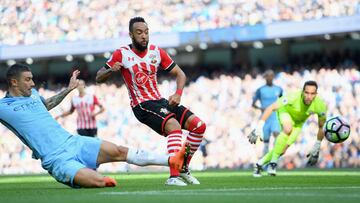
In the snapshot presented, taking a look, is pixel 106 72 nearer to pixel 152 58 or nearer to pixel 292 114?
pixel 152 58

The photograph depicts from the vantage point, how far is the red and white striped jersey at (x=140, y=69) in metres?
10.2

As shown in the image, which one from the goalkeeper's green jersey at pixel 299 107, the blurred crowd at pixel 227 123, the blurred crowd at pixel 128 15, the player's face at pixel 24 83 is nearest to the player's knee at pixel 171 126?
the player's face at pixel 24 83

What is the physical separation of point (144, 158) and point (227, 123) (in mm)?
14821

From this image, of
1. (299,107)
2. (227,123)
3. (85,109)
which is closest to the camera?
(299,107)

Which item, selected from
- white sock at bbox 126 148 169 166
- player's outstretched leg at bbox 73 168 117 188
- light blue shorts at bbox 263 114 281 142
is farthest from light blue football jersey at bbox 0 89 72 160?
light blue shorts at bbox 263 114 281 142

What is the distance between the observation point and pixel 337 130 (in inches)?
509

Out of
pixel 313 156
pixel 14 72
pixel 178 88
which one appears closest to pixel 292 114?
pixel 313 156

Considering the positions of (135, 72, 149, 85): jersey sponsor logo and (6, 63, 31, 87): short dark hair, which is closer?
(6, 63, 31, 87): short dark hair

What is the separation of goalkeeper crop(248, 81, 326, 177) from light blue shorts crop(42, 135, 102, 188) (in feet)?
15.5

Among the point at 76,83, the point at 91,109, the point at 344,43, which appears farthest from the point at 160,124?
the point at 344,43

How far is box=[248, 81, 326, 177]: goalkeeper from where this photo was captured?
43.8ft

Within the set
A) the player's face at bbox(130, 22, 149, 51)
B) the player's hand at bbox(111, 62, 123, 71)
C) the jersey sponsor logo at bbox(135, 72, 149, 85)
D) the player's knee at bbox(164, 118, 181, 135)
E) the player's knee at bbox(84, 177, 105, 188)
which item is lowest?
the player's knee at bbox(84, 177, 105, 188)

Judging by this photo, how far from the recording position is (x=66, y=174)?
8609 mm

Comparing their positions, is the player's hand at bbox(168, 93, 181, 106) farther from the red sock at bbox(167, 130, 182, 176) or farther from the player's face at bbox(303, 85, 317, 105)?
the player's face at bbox(303, 85, 317, 105)
